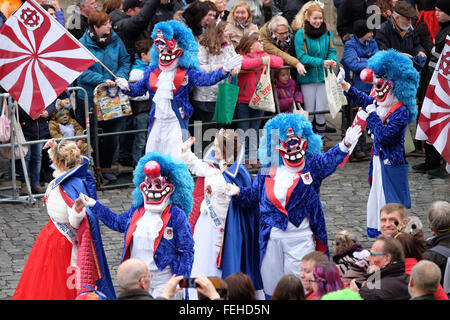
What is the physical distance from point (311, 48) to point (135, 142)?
281cm

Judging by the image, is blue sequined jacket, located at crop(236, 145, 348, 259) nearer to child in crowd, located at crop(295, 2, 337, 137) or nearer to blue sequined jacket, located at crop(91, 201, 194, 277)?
blue sequined jacket, located at crop(91, 201, 194, 277)

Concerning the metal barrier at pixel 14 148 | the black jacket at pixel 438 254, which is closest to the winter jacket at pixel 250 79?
the metal barrier at pixel 14 148

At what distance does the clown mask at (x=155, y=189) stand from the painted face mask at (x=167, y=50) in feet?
10.7

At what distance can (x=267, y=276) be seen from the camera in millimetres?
8719

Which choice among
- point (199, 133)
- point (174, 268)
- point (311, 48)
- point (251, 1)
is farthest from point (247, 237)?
point (251, 1)

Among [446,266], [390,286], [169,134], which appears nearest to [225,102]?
[169,134]

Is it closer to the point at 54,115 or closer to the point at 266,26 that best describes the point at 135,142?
the point at 54,115

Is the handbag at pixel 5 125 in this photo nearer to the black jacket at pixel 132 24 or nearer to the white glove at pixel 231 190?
the black jacket at pixel 132 24

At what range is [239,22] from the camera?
13.0m

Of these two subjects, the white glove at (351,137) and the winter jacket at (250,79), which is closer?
the white glove at (351,137)

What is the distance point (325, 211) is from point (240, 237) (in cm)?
283

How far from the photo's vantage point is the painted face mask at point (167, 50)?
1107 centimetres

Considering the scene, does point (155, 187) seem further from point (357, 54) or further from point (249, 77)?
point (357, 54)

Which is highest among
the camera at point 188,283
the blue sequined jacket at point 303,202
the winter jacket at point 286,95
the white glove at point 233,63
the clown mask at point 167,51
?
the clown mask at point 167,51
